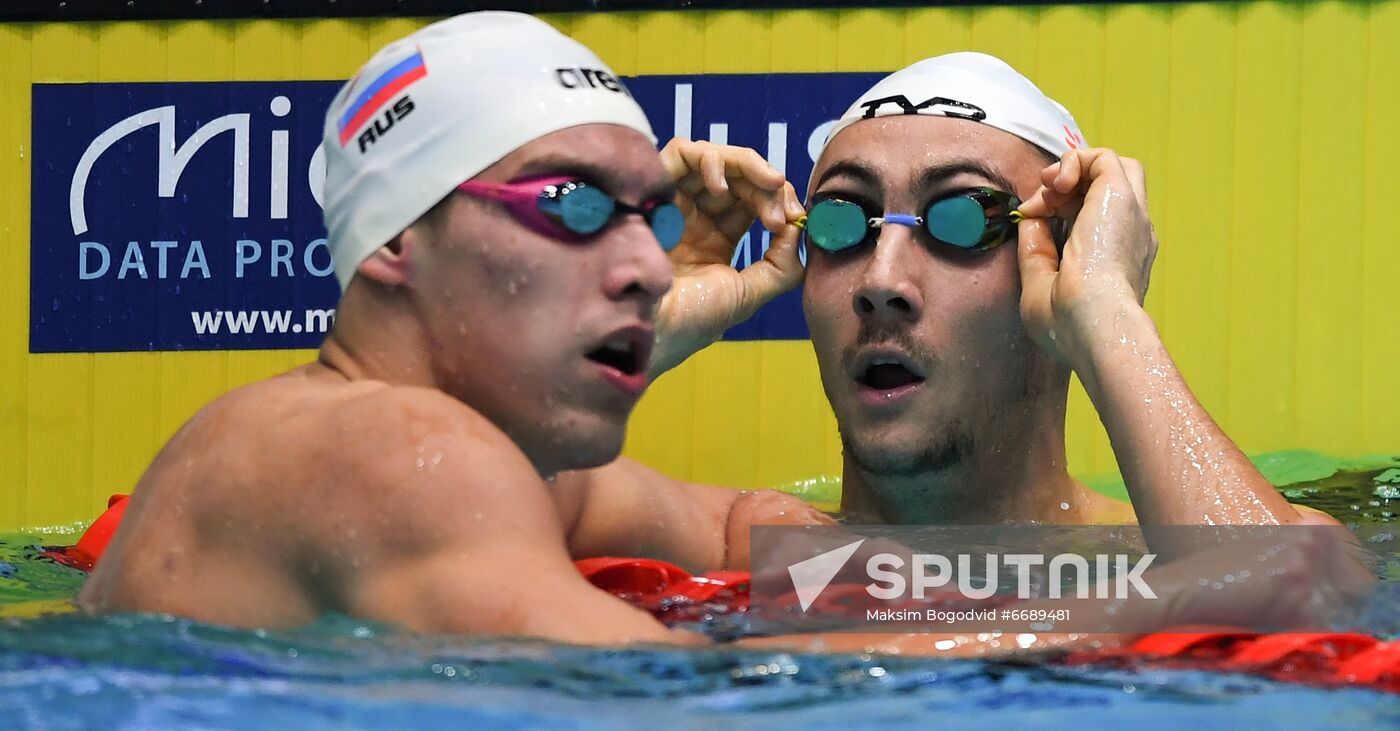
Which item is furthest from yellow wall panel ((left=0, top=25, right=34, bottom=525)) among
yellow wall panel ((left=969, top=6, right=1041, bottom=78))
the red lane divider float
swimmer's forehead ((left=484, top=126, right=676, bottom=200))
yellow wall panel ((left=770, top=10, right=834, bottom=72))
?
the red lane divider float

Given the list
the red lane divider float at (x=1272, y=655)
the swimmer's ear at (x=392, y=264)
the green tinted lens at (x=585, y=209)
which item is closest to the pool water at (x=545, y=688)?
the red lane divider float at (x=1272, y=655)

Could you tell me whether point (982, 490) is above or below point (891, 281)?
below

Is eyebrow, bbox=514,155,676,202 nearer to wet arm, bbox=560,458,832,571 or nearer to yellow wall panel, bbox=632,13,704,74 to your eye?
wet arm, bbox=560,458,832,571

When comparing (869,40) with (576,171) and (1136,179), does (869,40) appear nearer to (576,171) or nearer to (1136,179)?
(1136,179)

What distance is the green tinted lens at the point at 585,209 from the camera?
2.26m

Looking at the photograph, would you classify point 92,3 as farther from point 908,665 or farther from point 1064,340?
point 908,665

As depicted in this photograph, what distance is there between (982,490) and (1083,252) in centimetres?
66

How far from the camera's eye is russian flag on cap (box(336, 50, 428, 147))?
2400mm

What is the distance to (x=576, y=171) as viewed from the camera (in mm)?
2312

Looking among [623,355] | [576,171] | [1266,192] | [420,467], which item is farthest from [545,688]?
[1266,192]

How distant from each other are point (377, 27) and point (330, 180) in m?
3.74

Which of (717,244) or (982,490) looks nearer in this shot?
(982,490)

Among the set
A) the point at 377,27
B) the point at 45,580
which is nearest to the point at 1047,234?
the point at 45,580
